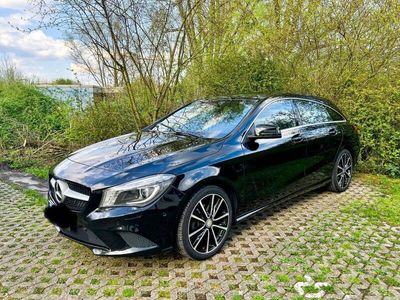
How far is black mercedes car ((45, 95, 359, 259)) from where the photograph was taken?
8.84 feet

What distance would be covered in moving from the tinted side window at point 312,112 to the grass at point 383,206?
1.24m

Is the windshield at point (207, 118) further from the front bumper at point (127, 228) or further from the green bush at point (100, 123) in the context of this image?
the green bush at point (100, 123)

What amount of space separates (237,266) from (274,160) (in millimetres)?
1249

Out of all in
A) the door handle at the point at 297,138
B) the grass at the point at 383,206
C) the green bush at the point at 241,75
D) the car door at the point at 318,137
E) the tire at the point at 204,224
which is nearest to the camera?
the tire at the point at 204,224

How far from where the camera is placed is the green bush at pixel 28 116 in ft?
25.1

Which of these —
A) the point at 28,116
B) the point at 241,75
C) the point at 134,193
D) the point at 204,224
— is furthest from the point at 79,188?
the point at 28,116

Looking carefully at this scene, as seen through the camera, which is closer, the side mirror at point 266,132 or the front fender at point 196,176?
the front fender at point 196,176

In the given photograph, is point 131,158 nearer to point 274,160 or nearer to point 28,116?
point 274,160

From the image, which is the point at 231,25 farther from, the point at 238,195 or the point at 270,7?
the point at 238,195

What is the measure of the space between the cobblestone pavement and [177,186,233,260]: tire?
0.13 meters

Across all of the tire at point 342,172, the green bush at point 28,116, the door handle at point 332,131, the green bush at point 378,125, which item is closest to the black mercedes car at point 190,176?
the door handle at point 332,131

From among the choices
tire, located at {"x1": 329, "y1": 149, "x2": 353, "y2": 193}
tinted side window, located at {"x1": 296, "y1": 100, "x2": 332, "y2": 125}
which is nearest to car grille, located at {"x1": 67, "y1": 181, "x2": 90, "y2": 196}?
tinted side window, located at {"x1": 296, "y1": 100, "x2": 332, "y2": 125}

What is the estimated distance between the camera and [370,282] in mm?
2814

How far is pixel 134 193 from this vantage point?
2.70m
